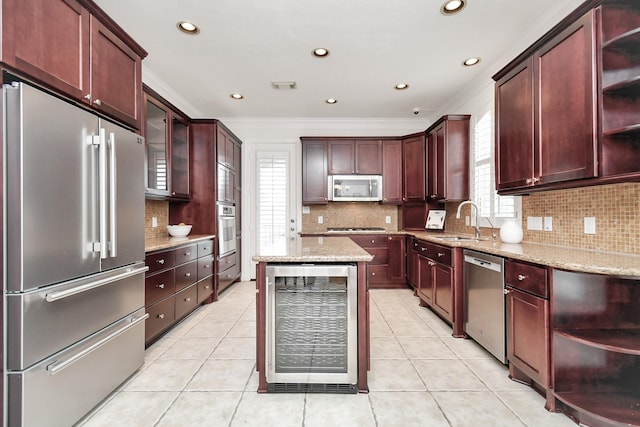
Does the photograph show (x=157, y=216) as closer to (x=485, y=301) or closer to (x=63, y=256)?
(x=63, y=256)

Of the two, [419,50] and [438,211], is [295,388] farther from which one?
[438,211]

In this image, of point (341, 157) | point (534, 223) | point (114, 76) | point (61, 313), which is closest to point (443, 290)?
point (534, 223)

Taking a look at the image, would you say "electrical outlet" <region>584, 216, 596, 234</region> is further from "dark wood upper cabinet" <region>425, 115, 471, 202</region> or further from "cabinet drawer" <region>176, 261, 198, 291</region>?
"cabinet drawer" <region>176, 261, 198, 291</region>

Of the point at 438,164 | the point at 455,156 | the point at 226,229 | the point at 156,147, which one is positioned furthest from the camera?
the point at 226,229

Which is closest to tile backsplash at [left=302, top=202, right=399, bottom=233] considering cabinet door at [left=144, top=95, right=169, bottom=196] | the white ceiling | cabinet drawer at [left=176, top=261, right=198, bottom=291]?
the white ceiling

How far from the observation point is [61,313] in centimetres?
154

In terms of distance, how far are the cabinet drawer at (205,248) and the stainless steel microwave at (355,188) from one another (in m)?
2.04

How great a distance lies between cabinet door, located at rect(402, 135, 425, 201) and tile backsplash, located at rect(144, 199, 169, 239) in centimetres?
356

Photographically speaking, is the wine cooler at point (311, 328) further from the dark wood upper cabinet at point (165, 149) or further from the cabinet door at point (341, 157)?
the cabinet door at point (341, 157)

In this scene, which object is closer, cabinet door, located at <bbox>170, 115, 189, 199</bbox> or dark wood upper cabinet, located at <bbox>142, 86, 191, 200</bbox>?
dark wood upper cabinet, located at <bbox>142, 86, 191, 200</bbox>

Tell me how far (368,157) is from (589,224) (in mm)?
3254

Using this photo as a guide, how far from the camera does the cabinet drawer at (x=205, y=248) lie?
3680 mm

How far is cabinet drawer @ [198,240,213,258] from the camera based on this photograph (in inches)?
145

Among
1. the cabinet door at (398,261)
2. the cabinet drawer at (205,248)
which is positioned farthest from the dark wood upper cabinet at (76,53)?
the cabinet door at (398,261)
